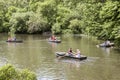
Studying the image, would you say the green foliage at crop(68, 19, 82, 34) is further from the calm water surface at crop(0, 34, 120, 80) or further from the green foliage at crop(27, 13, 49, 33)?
the calm water surface at crop(0, 34, 120, 80)

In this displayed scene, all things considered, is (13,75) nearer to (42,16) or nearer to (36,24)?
(36,24)

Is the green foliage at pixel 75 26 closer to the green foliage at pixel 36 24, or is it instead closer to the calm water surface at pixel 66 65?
the green foliage at pixel 36 24

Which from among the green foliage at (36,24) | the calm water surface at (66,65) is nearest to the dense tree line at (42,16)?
the green foliage at (36,24)

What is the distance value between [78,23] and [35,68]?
47.1m

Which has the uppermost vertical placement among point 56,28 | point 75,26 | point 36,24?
point 36,24

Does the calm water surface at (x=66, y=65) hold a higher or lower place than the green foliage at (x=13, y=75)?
lower

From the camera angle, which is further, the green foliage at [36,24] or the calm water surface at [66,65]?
the green foliage at [36,24]

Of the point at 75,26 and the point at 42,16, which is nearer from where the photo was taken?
the point at 75,26

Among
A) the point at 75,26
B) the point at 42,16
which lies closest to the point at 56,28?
the point at 75,26

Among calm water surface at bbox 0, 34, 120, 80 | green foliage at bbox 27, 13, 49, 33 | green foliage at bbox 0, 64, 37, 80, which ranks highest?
green foliage at bbox 27, 13, 49, 33

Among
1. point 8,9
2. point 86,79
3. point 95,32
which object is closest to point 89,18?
point 95,32

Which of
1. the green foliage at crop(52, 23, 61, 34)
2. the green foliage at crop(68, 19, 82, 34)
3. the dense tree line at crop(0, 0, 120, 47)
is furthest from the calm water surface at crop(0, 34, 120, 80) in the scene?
the green foliage at crop(52, 23, 61, 34)

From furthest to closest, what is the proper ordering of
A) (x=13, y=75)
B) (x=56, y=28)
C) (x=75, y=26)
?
(x=56, y=28) < (x=75, y=26) < (x=13, y=75)

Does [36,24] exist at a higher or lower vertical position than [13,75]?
higher
